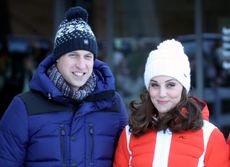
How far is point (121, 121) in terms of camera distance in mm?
3006

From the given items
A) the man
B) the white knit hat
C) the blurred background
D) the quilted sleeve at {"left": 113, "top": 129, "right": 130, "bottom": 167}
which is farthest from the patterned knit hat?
the blurred background

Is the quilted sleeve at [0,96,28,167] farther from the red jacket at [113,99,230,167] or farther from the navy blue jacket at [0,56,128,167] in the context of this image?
the red jacket at [113,99,230,167]

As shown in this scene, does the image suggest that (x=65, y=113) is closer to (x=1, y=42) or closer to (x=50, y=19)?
(x=1, y=42)

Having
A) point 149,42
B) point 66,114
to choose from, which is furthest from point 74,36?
point 149,42

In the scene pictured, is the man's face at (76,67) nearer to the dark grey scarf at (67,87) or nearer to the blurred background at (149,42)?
the dark grey scarf at (67,87)

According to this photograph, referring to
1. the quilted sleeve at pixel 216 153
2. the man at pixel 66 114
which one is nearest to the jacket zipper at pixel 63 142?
the man at pixel 66 114

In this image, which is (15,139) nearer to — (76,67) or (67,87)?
(67,87)

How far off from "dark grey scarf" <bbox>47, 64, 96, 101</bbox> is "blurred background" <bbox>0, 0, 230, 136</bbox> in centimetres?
360

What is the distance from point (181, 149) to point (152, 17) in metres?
4.69

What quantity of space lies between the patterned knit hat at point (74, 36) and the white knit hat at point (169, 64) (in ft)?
1.04

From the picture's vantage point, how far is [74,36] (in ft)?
9.32

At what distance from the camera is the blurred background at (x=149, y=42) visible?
6551 mm

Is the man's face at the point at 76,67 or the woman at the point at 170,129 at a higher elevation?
the man's face at the point at 76,67

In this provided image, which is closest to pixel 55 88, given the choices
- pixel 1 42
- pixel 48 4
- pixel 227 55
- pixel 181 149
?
pixel 181 149
